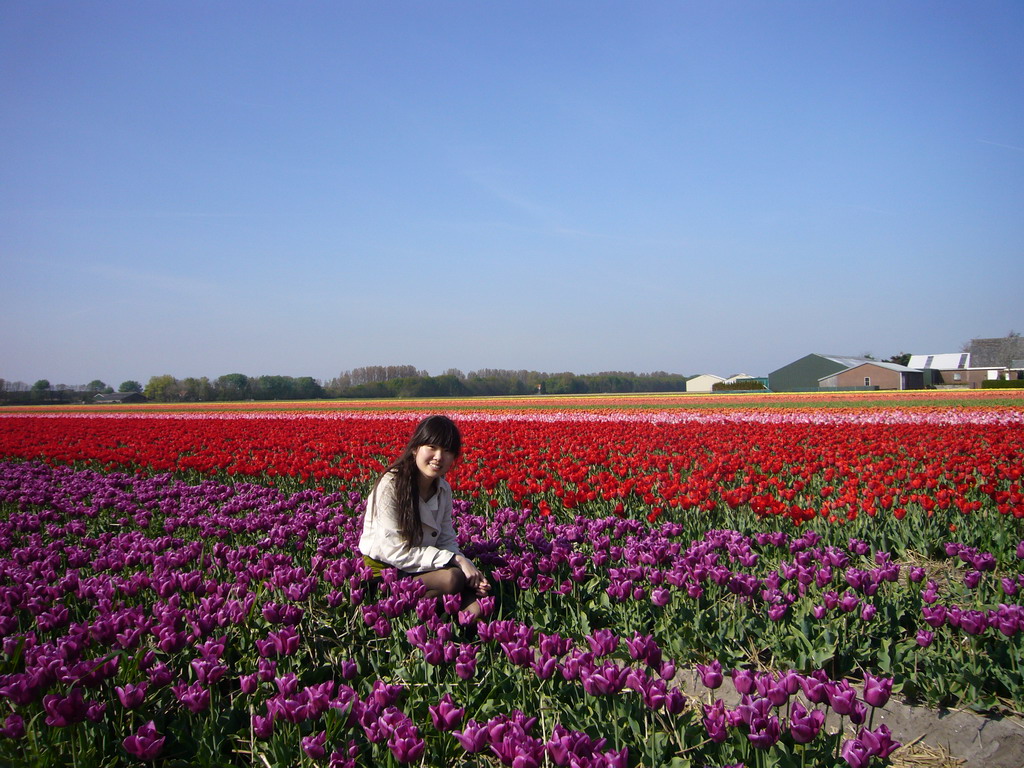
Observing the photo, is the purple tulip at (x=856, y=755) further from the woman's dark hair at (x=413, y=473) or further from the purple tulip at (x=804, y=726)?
the woman's dark hair at (x=413, y=473)

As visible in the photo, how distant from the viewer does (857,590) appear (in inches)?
147

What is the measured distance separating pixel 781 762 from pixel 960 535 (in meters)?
3.82

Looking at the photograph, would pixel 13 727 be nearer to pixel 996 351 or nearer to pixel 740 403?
Result: pixel 740 403

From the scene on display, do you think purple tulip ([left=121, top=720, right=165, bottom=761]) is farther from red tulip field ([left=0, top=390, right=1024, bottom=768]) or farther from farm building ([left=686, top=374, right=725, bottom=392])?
farm building ([left=686, top=374, right=725, bottom=392])

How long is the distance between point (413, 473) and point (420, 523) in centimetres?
34

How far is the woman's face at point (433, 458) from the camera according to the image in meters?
4.45

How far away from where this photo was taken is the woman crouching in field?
Answer: 420 centimetres

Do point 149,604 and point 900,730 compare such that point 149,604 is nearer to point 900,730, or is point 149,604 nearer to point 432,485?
point 432,485

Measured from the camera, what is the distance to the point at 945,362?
273 ft

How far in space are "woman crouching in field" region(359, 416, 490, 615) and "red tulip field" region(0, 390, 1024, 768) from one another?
20cm

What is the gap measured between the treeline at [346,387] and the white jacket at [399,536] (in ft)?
224

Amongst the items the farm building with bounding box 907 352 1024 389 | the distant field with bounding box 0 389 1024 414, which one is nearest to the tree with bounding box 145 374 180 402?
the distant field with bounding box 0 389 1024 414

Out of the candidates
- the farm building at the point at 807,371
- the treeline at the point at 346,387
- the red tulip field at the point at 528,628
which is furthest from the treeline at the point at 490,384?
the red tulip field at the point at 528,628

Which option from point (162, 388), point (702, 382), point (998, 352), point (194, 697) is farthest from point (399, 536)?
point (702, 382)
